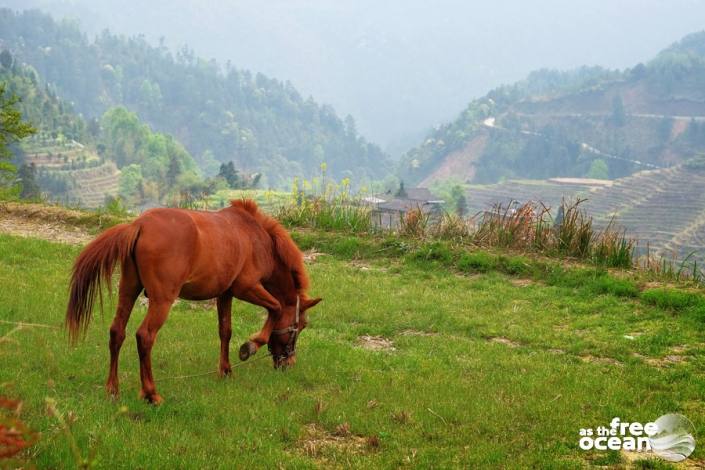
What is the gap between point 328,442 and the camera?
5473 mm

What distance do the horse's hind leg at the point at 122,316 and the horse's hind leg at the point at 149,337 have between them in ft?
0.67

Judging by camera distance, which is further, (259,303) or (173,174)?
(173,174)

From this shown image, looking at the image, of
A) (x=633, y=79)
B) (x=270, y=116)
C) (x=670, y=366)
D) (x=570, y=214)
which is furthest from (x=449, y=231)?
(x=270, y=116)

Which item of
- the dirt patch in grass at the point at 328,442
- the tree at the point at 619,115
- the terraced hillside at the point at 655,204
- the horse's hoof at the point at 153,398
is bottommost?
the terraced hillside at the point at 655,204

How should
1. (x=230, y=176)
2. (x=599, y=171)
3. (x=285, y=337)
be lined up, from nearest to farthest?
(x=285, y=337)
(x=230, y=176)
(x=599, y=171)

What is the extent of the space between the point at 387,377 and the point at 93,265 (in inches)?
110

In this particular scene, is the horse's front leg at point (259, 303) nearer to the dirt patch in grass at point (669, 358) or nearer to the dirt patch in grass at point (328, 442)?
the dirt patch in grass at point (328, 442)

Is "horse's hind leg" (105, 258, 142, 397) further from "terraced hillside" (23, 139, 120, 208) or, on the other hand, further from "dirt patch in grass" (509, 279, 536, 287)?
Result: "terraced hillside" (23, 139, 120, 208)

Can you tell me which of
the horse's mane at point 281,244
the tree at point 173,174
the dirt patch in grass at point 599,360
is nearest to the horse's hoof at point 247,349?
the horse's mane at point 281,244

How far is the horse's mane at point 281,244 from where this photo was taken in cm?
732

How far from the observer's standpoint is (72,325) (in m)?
5.98

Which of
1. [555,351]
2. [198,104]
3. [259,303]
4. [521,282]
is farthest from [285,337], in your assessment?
[198,104]

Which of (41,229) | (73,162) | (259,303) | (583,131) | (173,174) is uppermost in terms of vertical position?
(583,131)

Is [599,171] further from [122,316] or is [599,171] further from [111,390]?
[111,390]
